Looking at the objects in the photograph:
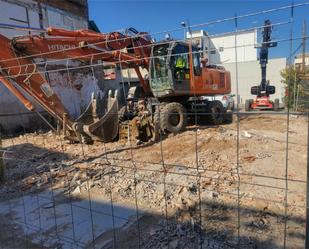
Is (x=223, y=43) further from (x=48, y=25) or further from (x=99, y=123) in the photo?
(x=48, y=25)

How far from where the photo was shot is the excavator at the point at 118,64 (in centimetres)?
644

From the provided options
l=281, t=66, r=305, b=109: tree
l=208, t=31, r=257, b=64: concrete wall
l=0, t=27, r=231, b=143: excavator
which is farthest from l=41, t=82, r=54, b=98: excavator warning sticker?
l=281, t=66, r=305, b=109: tree

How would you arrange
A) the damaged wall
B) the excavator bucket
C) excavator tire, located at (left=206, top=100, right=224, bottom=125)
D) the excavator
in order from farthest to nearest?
the damaged wall
excavator tire, located at (left=206, top=100, right=224, bottom=125)
the excavator bucket
the excavator

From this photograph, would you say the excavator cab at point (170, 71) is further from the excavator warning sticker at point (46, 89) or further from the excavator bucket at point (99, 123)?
the excavator warning sticker at point (46, 89)

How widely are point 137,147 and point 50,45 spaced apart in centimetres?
291

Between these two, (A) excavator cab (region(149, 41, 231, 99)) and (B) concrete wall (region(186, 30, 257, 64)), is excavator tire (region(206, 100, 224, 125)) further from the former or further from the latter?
(B) concrete wall (region(186, 30, 257, 64))

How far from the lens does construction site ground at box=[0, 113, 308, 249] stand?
3055 millimetres

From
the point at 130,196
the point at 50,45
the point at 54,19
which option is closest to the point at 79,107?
the point at 54,19

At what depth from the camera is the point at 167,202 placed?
3.88 m

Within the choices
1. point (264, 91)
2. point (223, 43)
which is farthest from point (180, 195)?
point (264, 91)

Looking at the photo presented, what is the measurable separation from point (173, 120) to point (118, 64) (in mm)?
2079

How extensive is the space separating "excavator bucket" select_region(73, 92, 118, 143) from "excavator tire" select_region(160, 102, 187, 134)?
47.9 inches

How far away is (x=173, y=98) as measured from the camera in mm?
9297

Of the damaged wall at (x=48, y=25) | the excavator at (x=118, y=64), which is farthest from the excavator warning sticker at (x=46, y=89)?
the damaged wall at (x=48, y=25)
